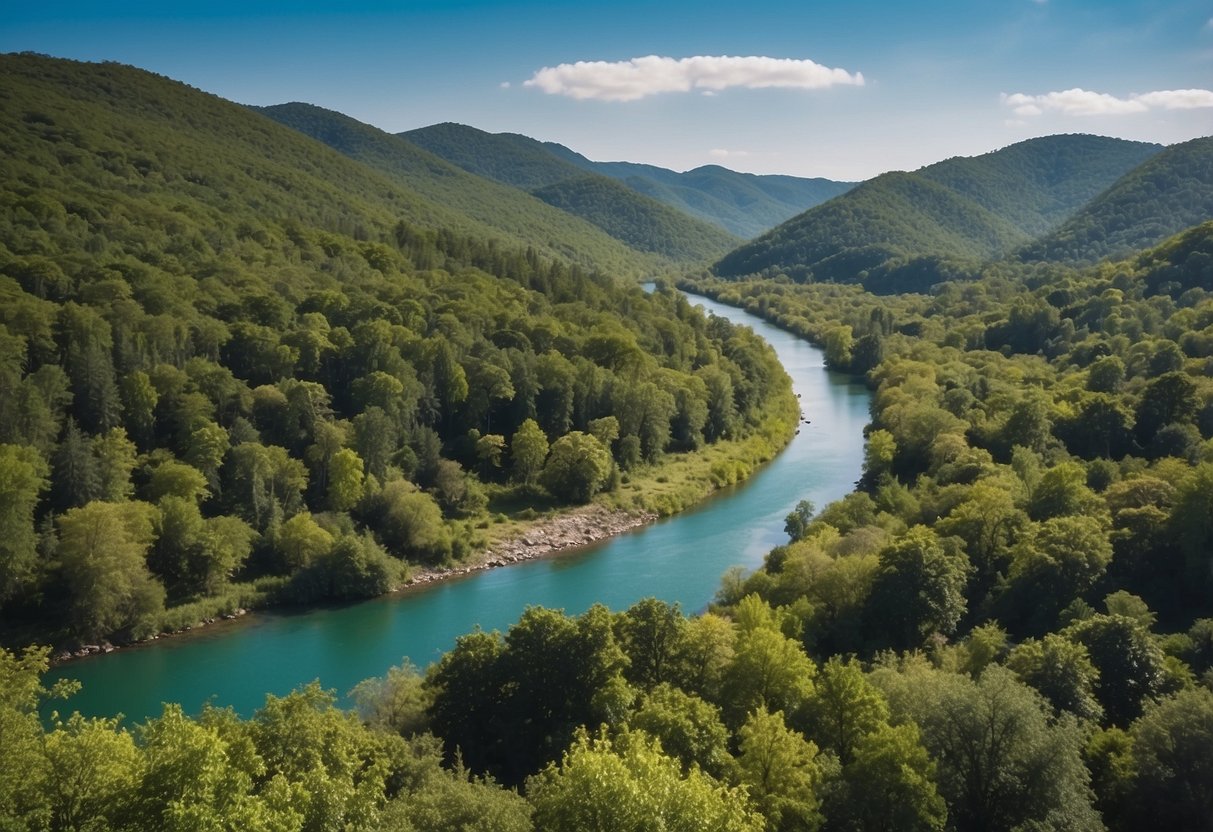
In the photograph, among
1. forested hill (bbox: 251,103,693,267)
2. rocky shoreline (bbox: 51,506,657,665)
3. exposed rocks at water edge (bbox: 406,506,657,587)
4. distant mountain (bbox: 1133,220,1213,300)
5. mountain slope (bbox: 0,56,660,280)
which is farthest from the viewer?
forested hill (bbox: 251,103,693,267)

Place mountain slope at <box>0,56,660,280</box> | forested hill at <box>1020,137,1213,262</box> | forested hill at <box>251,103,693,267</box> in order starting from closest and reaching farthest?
mountain slope at <box>0,56,660,280</box>, forested hill at <box>1020,137,1213,262</box>, forested hill at <box>251,103,693,267</box>

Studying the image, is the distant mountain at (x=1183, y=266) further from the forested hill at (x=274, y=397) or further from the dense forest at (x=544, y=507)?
the forested hill at (x=274, y=397)

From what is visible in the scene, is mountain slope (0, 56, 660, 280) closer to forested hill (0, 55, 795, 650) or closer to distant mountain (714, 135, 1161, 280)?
forested hill (0, 55, 795, 650)

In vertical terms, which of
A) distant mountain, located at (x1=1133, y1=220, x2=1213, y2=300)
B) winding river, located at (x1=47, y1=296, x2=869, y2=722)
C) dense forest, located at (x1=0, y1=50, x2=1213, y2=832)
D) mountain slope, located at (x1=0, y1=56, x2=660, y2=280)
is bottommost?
winding river, located at (x1=47, y1=296, x2=869, y2=722)

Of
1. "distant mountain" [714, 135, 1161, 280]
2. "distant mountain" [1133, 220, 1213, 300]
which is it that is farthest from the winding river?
"distant mountain" [714, 135, 1161, 280]

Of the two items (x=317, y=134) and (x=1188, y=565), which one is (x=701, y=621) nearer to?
(x=1188, y=565)

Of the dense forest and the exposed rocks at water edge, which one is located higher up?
the dense forest

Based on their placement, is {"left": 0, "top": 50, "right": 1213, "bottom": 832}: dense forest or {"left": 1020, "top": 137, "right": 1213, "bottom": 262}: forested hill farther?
{"left": 1020, "top": 137, "right": 1213, "bottom": 262}: forested hill
